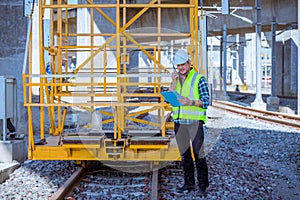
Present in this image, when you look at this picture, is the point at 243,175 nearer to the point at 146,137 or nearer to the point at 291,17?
the point at 146,137

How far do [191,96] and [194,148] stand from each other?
0.67m

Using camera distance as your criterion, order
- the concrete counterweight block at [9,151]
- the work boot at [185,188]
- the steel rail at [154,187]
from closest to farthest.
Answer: the steel rail at [154,187]
the work boot at [185,188]
the concrete counterweight block at [9,151]

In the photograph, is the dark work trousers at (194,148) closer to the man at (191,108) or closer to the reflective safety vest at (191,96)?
the man at (191,108)

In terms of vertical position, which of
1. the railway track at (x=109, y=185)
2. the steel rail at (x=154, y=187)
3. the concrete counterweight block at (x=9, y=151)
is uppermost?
the concrete counterweight block at (x=9, y=151)

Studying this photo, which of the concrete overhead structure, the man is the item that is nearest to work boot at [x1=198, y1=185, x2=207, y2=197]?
the man

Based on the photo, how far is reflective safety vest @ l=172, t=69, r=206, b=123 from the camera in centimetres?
591

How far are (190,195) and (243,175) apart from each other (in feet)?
5.02

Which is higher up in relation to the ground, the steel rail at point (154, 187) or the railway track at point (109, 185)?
the steel rail at point (154, 187)

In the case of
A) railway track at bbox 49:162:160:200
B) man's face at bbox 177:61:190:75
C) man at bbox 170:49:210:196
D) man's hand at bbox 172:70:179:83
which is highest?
man's face at bbox 177:61:190:75

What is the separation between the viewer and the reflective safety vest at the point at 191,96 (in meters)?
5.91

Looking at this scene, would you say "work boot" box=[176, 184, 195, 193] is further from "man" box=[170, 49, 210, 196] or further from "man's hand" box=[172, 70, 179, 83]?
"man's hand" box=[172, 70, 179, 83]

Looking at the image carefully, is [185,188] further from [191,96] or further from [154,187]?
[191,96]

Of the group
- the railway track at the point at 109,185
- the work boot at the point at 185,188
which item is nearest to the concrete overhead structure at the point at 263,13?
the railway track at the point at 109,185

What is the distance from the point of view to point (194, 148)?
599 cm
